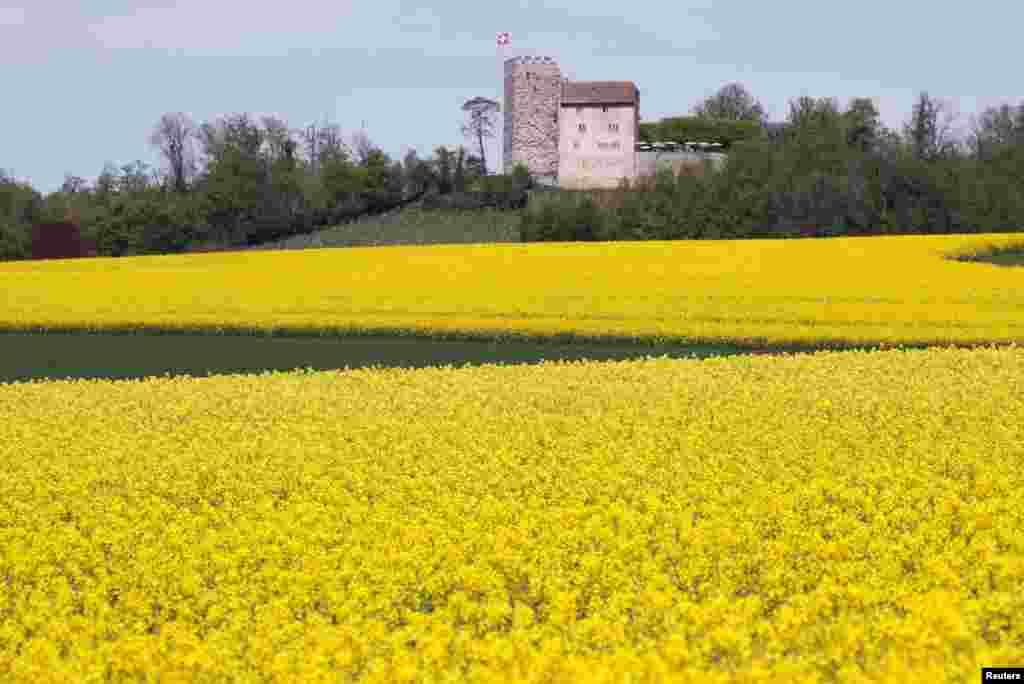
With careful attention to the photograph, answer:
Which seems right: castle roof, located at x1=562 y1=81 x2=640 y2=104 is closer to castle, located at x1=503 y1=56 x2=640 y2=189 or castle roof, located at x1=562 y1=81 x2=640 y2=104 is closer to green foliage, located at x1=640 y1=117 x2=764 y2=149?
castle, located at x1=503 y1=56 x2=640 y2=189

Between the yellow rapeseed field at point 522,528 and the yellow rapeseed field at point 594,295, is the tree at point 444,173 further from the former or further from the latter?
the yellow rapeseed field at point 522,528

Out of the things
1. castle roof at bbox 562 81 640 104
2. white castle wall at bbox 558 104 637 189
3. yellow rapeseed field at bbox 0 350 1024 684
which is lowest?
yellow rapeseed field at bbox 0 350 1024 684

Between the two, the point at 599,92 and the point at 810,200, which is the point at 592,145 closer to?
the point at 599,92

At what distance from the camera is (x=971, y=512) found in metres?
8.62

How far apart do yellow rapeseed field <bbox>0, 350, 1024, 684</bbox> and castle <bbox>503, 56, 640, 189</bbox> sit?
252ft

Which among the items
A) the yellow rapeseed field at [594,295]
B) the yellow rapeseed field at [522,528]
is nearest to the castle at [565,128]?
the yellow rapeseed field at [594,295]

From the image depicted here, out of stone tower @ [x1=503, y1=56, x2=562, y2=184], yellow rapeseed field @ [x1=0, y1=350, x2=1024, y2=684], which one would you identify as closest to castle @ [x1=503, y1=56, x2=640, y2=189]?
stone tower @ [x1=503, y1=56, x2=562, y2=184]

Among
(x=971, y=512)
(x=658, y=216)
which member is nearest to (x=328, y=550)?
(x=971, y=512)

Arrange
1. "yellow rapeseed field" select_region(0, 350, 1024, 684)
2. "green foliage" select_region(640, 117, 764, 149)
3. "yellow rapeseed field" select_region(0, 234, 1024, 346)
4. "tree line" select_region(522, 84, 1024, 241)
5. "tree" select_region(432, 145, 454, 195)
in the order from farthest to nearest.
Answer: "green foliage" select_region(640, 117, 764, 149), "tree" select_region(432, 145, 454, 195), "tree line" select_region(522, 84, 1024, 241), "yellow rapeseed field" select_region(0, 234, 1024, 346), "yellow rapeseed field" select_region(0, 350, 1024, 684)

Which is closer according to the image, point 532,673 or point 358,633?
point 532,673

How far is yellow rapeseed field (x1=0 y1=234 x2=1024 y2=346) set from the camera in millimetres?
25281

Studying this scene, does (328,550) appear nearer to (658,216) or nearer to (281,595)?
(281,595)

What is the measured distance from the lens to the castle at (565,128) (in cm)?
9138

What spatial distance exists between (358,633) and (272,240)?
232 feet
